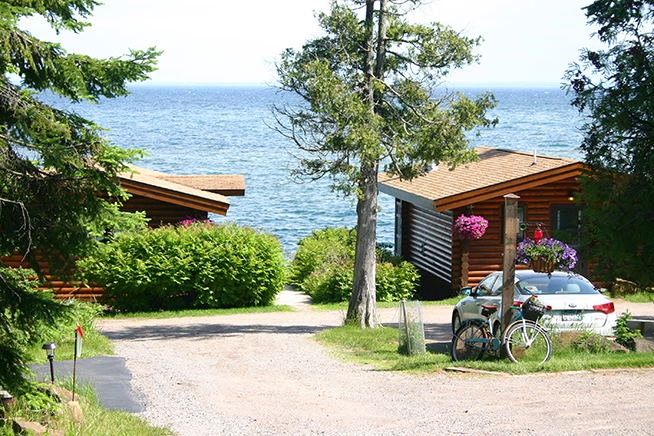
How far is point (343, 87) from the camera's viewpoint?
14.4m

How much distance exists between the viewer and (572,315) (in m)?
11.7

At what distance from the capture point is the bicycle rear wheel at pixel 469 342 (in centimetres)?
1095

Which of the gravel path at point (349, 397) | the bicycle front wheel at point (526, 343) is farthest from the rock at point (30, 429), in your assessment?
the bicycle front wheel at point (526, 343)

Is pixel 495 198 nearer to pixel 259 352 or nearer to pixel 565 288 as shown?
pixel 565 288

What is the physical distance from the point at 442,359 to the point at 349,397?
8.64ft

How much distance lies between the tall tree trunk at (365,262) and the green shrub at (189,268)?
3614mm

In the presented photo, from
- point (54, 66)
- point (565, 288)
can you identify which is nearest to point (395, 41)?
point (565, 288)

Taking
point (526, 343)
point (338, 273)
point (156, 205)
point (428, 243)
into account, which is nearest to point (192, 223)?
point (156, 205)

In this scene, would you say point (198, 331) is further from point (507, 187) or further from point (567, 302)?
point (507, 187)

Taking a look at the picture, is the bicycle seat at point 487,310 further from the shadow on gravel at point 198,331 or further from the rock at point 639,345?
the shadow on gravel at point 198,331

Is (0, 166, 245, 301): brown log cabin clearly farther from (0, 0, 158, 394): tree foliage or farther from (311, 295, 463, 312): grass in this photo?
(0, 0, 158, 394): tree foliage

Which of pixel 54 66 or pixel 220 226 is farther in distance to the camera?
pixel 220 226

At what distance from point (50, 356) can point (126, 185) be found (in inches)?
436

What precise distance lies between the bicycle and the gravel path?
88 centimetres
